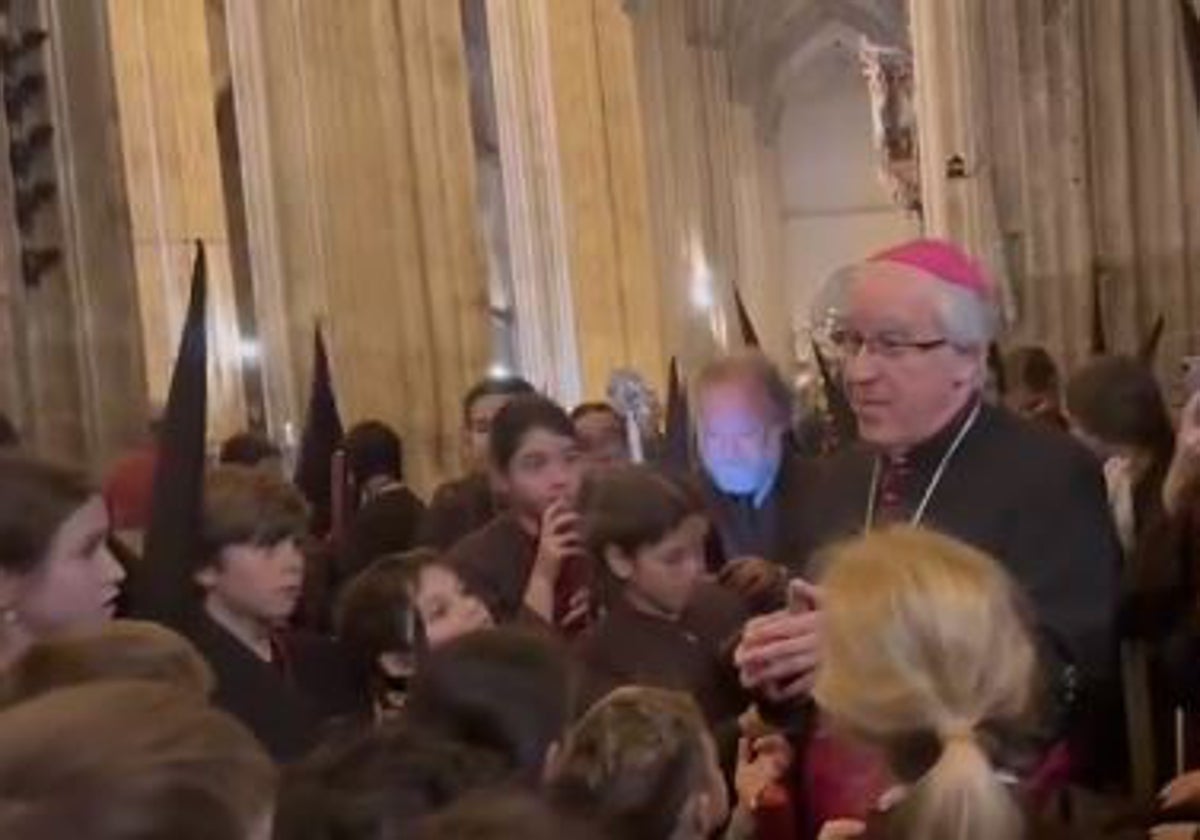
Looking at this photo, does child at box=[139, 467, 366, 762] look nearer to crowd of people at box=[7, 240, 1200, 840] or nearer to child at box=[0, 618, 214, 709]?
crowd of people at box=[7, 240, 1200, 840]

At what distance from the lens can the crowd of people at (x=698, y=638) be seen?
219 cm

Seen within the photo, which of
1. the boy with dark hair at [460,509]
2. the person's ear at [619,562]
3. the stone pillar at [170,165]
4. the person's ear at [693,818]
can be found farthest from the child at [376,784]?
the stone pillar at [170,165]

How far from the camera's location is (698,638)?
14.0 ft

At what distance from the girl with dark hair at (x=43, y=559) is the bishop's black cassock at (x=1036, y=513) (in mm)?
1319

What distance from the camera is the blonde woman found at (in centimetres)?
232

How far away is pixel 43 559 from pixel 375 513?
139 inches

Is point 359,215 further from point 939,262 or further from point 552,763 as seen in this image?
point 552,763

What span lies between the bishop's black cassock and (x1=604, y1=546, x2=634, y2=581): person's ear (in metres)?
0.82

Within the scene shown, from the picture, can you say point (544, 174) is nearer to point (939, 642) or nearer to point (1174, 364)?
point (1174, 364)

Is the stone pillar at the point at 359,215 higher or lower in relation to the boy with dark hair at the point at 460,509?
higher

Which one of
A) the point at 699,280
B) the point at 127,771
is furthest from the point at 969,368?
the point at 699,280

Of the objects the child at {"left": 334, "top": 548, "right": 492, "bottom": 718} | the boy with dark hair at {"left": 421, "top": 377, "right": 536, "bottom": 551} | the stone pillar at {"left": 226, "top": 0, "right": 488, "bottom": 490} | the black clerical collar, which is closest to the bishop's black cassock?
the black clerical collar

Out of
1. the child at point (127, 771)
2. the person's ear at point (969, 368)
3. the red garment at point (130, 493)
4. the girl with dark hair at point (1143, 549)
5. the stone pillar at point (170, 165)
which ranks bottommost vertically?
the girl with dark hair at point (1143, 549)

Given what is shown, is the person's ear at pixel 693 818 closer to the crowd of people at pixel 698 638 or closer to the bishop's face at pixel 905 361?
the crowd of people at pixel 698 638
